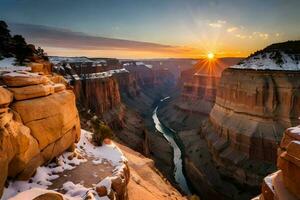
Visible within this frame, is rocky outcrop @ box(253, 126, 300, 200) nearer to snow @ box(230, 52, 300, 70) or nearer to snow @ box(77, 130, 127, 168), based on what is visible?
snow @ box(77, 130, 127, 168)

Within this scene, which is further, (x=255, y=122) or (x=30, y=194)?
(x=255, y=122)

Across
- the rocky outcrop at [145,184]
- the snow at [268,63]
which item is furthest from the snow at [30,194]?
the snow at [268,63]

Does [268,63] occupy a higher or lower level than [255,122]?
higher

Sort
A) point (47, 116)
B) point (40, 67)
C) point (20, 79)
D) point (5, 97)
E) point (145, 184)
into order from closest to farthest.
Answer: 1. point (5, 97)
2. point (20, 79)
3. point (47, 116)
4. point (40, 67)
5. point (145, 184)

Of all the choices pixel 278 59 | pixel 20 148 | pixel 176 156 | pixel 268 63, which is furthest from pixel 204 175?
pixel 20 148

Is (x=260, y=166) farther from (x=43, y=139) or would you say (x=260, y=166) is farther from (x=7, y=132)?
(x=7, y=132)

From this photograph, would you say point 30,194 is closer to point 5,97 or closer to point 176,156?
point 5,97
